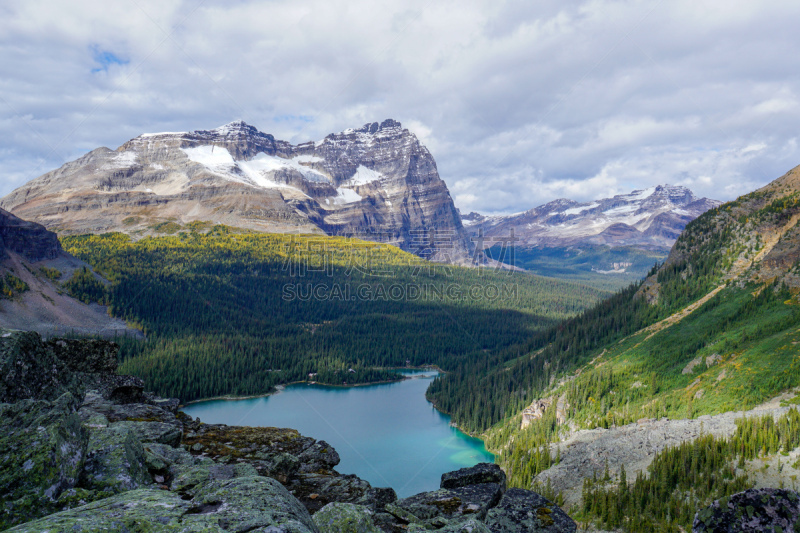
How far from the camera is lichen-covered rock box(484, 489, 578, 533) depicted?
544 inches

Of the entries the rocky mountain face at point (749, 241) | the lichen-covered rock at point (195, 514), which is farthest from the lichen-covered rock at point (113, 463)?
the rocky mountain face at point (749, 241)

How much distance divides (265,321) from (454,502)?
146901 millimetres

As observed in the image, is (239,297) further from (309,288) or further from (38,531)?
(38,531)

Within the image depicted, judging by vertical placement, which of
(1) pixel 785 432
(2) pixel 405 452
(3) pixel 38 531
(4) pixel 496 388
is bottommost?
(2) pixel 405 452

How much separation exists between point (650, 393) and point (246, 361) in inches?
3660

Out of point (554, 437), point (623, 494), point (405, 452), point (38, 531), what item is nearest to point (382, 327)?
point (405, 452)

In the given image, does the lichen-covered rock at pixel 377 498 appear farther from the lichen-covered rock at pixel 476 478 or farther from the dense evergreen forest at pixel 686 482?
the dense evergreen forest at pixel 686 482

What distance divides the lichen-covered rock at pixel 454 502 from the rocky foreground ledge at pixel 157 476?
0.07 meters

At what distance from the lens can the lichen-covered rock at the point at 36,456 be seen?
585 cm

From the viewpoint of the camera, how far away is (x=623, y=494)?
24078 millimetres

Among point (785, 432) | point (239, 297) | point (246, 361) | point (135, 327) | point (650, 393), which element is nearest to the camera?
point (785, 432)

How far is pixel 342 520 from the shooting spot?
8234 millimetres

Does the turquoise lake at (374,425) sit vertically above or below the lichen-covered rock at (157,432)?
below

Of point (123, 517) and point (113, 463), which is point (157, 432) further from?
point (123, 517)
